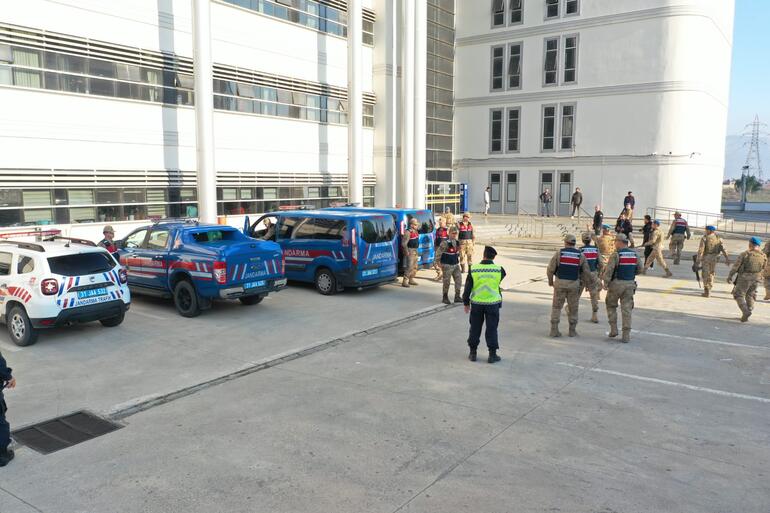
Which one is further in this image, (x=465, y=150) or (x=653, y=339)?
(x=465, y=150)

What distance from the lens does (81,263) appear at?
9977 mm

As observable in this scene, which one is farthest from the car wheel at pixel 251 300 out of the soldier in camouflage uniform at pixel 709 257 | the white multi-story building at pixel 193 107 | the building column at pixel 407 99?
the building column at pixel 407 99

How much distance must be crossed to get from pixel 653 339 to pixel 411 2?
22.8 metres

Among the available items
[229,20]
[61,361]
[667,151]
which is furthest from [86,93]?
[667,151]

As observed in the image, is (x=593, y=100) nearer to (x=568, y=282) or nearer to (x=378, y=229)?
(x=378, y=229)

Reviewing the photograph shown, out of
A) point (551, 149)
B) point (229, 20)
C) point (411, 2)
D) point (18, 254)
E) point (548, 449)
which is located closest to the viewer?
point (548, 449)

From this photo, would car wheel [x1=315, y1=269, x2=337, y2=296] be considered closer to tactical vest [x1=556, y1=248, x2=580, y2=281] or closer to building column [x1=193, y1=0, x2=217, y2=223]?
tactical vest [x1=556, y1=248, x2=580, y2=281]

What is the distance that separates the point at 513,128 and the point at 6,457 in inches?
1351

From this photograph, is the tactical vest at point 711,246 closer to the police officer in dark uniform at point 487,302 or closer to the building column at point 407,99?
the police officer in dark uniform at point 487,302

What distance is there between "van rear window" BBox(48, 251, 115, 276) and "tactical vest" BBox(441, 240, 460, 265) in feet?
21.8

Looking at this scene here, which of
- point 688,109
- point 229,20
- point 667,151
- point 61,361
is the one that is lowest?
point 61,361

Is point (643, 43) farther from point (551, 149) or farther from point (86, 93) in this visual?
point (86, 93)

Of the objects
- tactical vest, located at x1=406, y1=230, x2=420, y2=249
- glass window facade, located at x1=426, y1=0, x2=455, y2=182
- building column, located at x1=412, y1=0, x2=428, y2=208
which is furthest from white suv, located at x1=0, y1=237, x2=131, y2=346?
glass window facade, located at x1=426, y1=0, x2=455, y2=182

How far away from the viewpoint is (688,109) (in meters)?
30.9
